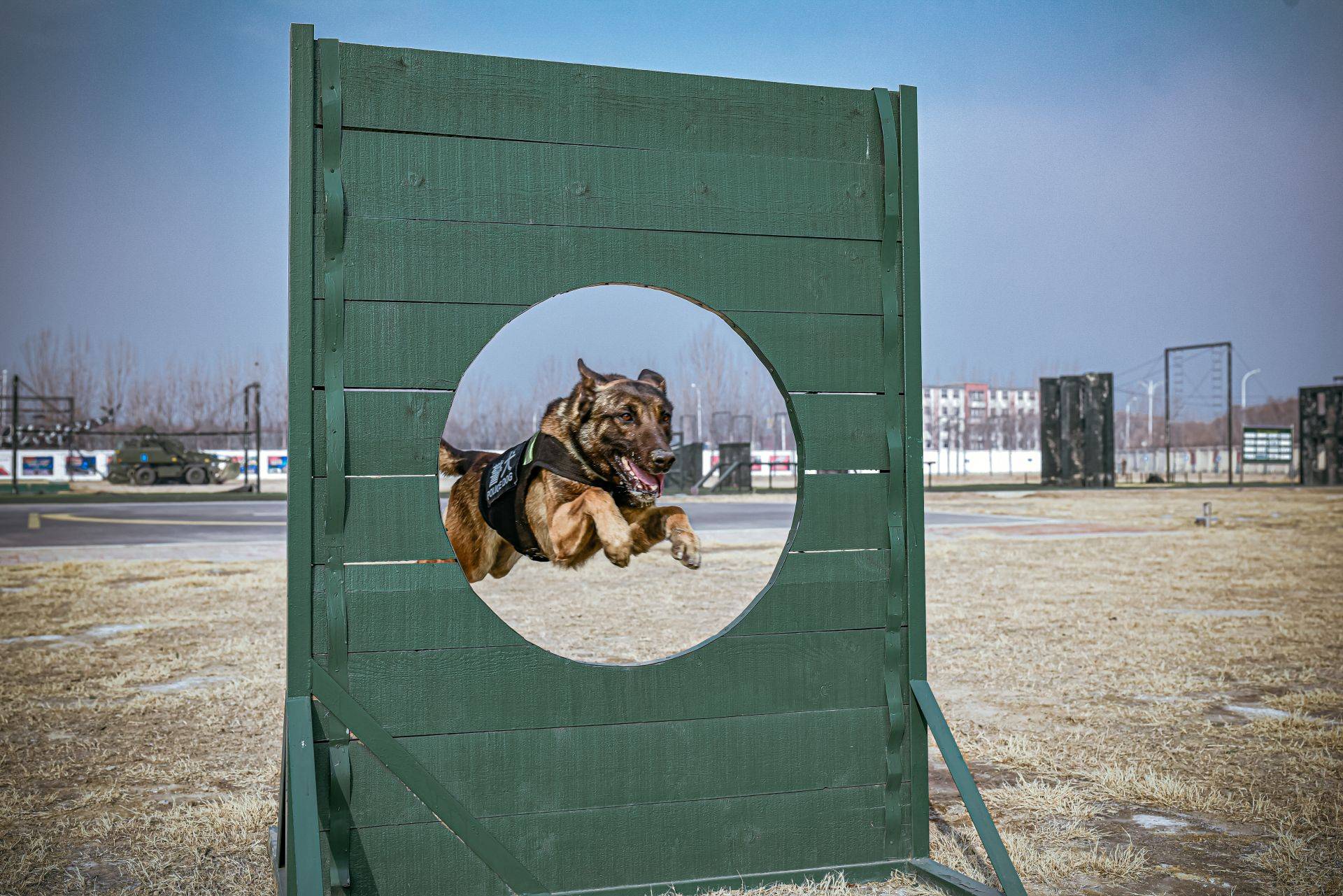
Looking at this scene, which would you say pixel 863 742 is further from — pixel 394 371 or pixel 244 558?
pixel 244 558

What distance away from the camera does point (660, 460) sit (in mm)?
3059

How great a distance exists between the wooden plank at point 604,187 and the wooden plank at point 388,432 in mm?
527

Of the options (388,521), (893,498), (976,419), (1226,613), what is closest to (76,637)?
(388,521)

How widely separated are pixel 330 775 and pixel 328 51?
2.02 meters

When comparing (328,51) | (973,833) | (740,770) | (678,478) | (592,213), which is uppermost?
(328,51)

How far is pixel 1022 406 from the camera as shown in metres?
77.2

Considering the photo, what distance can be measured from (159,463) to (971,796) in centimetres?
4024

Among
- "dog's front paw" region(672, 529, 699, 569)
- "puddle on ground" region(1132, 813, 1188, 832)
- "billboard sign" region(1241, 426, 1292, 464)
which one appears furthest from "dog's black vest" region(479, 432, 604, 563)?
"billboard sign" region(1241, 426, 1292, 464)

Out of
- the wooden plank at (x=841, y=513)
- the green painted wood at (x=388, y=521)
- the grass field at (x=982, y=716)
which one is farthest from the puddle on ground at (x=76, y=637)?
the wooden plank at (x=841, y=513)

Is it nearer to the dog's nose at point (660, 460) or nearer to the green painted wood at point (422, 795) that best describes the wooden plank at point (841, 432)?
the dog's nose at point (660, 460)

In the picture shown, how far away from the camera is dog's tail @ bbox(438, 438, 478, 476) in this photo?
3.20m

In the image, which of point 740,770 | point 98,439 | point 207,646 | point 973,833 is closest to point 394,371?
point 740,770

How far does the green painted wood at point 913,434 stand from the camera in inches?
135

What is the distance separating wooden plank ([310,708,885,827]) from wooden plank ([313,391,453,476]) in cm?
79
